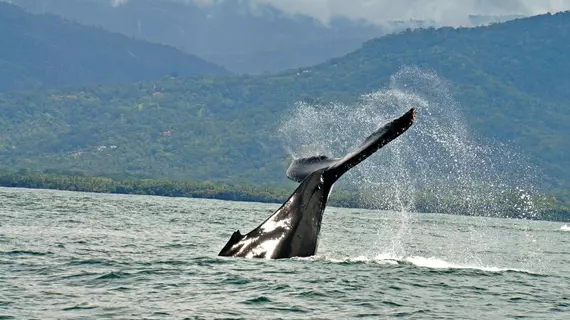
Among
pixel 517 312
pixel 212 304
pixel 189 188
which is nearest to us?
pixel 212 304

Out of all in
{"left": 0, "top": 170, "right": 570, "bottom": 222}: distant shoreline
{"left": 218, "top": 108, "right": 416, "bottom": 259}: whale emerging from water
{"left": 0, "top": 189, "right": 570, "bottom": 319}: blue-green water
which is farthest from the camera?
{"left": 0, "top": 170, "right": 570, "bottom": 222}: distant shoreline

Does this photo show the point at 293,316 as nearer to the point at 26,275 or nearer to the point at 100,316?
the point at 100,316

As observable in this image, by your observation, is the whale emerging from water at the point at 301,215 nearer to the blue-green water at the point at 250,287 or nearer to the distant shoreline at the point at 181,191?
the blue-green water at the point at 250,287

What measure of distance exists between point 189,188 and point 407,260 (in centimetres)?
16412

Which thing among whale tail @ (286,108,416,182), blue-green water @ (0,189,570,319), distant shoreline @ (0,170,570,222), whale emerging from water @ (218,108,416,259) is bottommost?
blue-green water @ (0,189,570,319)

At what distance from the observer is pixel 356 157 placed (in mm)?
18922

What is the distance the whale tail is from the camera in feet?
58.8

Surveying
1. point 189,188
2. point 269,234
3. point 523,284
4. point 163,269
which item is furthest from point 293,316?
point 189,188

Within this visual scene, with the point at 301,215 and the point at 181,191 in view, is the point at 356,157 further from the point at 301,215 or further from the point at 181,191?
the point at 181,191

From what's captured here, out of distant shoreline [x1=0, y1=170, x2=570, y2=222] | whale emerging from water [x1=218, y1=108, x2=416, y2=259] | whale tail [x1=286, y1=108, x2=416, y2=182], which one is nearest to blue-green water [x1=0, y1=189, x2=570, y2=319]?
whale emerging from water [x1=218, y1=108, x2=416, y2=259]

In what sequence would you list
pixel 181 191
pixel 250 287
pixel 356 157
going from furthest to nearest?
pixel 181 191
pixel 250 287
pixel 356 157

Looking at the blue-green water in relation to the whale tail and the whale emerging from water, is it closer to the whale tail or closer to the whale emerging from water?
the whale emerging from water

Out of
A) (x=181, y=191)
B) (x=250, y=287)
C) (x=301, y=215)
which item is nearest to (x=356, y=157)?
(x=301, y=215)

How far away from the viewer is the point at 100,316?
16.7 m
